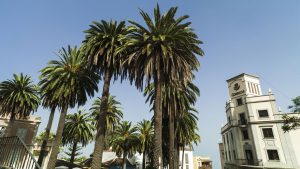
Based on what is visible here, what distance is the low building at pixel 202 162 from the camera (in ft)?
275

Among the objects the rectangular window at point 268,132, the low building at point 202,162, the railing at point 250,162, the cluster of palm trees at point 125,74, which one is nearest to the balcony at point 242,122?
the rectangular window at point 268,132

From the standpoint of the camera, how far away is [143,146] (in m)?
45.7

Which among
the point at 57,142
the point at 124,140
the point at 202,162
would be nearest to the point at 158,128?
the point at 57,142

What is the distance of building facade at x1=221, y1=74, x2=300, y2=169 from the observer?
40844 mm

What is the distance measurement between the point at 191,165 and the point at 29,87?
219 feet

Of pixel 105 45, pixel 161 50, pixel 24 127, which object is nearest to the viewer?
pixel 161 50

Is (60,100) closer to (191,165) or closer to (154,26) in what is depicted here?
(154,26)

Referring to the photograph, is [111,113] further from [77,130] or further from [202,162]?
[202,162]

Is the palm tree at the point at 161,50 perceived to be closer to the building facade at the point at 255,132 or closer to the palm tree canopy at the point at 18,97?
the palm tree canopy at the point at 18,97

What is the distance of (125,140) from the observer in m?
49.2

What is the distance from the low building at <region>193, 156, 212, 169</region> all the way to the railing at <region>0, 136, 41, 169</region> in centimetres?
8287

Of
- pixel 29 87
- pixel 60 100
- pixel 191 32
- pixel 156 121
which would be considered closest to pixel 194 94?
pixel 191 32

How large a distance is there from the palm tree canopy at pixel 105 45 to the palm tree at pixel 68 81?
3563 millimetres

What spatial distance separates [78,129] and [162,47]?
110 feet
